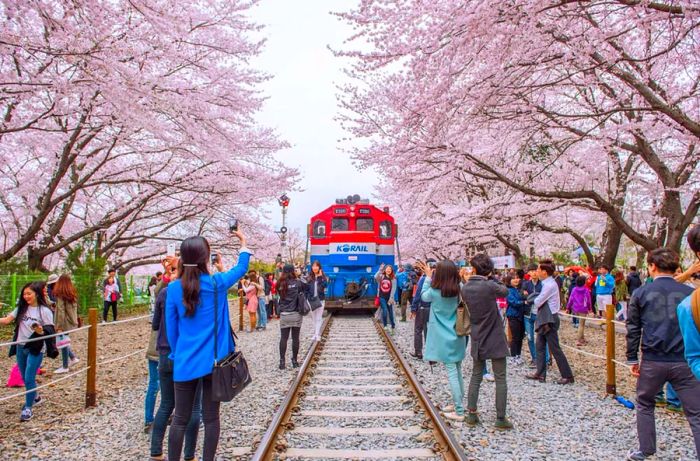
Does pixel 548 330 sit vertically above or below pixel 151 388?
above

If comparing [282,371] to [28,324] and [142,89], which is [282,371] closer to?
[28,324]

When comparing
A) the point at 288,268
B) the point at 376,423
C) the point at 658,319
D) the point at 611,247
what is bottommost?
the point at 376,423

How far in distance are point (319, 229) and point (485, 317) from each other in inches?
440

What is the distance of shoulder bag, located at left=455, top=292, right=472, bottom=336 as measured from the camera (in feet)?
16.9

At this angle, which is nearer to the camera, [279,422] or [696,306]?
[696,306]

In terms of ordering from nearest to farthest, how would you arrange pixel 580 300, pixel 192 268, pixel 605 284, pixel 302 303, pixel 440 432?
1. pixel 192 268
2. pixel 440 432
3. pixel 302 303
4. pixel 580 300
5. pixel 605 284

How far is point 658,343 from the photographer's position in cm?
376

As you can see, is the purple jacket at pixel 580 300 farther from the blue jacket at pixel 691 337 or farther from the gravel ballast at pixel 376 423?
the blue jacket at pixel 691 337

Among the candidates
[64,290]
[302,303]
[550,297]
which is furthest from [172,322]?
[64,290]

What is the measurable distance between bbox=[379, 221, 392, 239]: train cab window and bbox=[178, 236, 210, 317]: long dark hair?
12.6 m

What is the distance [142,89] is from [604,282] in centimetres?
1141

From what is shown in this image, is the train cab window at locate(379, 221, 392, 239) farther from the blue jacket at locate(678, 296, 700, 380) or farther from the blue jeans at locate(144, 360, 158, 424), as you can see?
the blue jacket at locate(678, 296, 700, 380)

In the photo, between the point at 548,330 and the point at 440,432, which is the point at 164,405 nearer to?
the point at 440,432

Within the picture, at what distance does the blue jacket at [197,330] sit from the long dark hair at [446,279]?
8.14 ft
